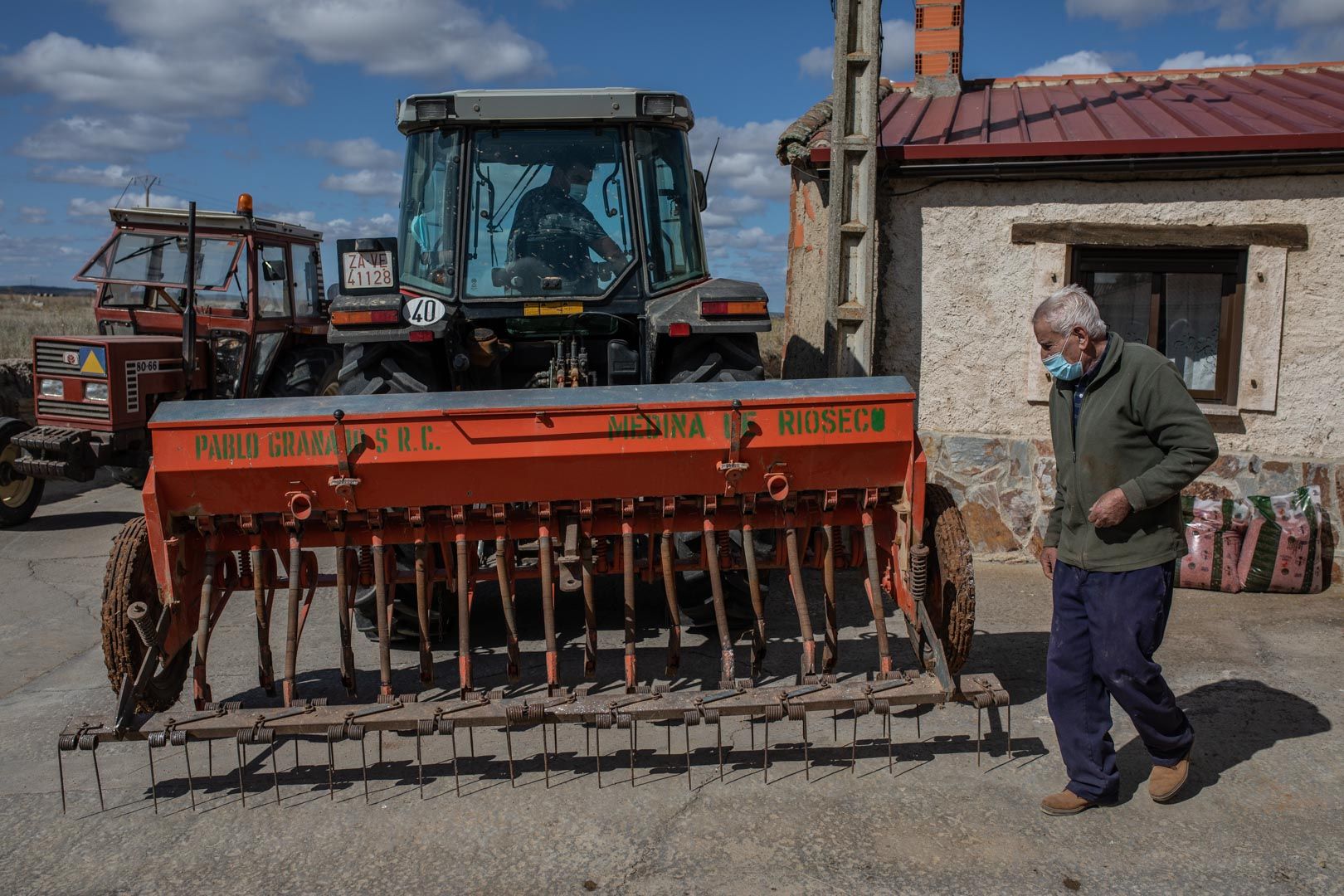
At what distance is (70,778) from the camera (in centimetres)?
376

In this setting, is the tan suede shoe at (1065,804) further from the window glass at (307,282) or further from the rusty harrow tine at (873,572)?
the window glass at (307,282)

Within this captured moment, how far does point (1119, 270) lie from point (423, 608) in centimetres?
479

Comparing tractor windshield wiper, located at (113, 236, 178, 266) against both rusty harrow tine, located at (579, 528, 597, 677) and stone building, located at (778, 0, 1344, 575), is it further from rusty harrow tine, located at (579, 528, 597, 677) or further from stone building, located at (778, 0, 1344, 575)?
rusty harrow tine, located at (579, 528, 597, 677)

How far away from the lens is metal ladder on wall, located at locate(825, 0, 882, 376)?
633 centimetres

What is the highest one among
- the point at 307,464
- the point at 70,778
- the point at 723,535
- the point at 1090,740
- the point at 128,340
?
the point at 128,340

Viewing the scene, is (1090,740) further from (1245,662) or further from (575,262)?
(575,262)

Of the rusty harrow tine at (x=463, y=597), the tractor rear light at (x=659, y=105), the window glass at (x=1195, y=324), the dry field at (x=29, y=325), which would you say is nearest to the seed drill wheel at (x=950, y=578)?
the rusty harrow tine at (x=463, y=597)

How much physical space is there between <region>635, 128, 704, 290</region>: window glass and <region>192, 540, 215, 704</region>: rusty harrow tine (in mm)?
2485

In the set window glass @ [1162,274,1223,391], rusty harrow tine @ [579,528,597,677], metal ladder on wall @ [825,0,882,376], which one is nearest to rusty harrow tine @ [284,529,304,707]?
rusty harrow tine @ [579,528,597,677]

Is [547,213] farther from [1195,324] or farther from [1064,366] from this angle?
[1195,324]

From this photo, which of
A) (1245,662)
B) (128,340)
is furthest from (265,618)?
(128,340)

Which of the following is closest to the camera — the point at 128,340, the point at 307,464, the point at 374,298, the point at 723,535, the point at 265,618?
the point at 307,464

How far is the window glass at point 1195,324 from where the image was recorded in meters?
6.39

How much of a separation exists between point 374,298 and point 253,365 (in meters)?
4.20
